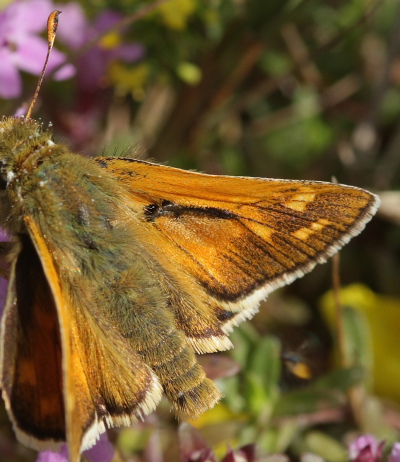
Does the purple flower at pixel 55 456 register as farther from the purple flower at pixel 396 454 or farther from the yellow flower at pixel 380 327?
the yellow flower at pixel 380 327

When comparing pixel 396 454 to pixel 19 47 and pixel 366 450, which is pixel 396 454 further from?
pixel 19 47

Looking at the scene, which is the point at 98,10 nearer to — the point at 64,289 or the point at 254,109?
the point at 254,109

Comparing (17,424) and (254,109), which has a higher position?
(254,109)

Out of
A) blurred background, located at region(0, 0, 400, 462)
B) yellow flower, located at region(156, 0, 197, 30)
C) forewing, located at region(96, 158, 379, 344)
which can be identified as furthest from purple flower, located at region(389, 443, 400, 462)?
yellow flower, located at region(156, 0, 197, 30)

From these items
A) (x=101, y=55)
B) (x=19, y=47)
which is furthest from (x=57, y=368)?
(x=101, y=55)

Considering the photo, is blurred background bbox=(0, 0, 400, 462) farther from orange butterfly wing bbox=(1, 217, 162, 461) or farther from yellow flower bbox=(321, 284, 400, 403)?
orange butterfly wing bbox=(1, 217, 162, 461)

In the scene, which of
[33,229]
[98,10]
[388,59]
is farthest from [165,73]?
[33,229]

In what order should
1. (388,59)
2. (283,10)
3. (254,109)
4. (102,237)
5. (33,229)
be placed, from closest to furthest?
(33,229) → (102,237) → (283,10) → (388,59) → (254,109)
